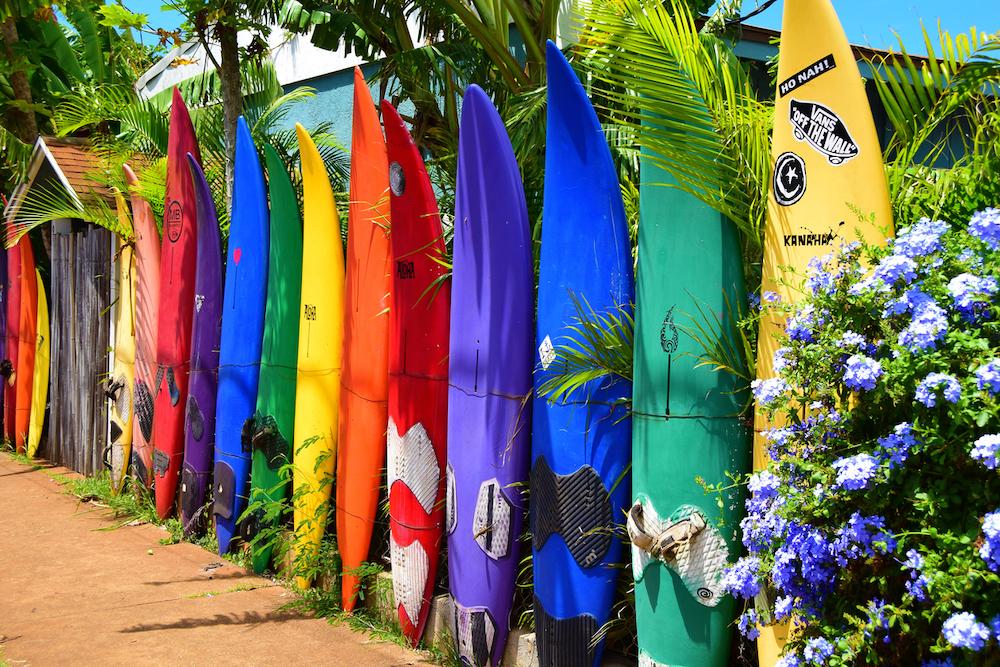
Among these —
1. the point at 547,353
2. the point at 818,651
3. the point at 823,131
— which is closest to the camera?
the point at 818,651

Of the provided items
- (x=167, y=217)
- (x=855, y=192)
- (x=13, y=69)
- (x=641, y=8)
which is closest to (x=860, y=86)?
(x=855, y=192)

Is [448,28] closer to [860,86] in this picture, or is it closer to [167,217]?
[167,217]

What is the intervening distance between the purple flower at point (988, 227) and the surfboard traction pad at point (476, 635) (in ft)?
7.75

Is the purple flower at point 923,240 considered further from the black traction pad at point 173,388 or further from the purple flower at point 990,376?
the black traction pad at point 173,388

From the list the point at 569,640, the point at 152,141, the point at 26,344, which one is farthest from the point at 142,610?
the point at 26,344

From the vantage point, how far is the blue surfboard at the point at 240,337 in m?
5.46

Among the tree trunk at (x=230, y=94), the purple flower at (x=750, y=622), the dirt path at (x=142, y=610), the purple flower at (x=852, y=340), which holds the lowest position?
the dirt path at (x=142, y=610)

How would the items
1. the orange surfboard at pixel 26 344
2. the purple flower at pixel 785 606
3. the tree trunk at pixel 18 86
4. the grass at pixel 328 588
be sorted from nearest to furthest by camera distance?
the purple flower at pixel 785 606, the grass at pixel 328 588, the orange surfboard at pixel 26 344, the tree trunk at pixel 18 86

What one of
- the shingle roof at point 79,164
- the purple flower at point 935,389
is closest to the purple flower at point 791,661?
the purple flower at point 935,389

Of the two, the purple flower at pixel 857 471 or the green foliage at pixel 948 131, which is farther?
the green foliage at pixel 948 131

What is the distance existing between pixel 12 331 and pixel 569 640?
7737mm

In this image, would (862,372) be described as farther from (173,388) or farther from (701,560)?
(173,388)

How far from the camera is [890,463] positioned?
2.04 m

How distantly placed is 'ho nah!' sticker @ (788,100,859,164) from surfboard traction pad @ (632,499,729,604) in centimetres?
114
